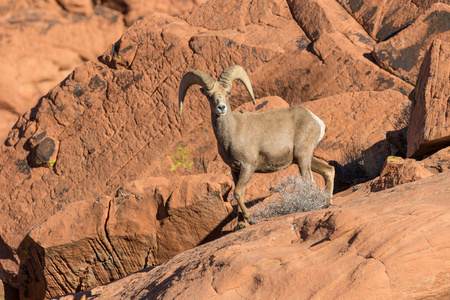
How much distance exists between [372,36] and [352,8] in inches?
38.1

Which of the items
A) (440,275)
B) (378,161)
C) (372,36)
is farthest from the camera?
(372,36)

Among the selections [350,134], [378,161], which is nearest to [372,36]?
[350,134]

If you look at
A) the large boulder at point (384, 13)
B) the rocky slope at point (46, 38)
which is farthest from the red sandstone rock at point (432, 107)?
the rocky slope at point (46, 38)

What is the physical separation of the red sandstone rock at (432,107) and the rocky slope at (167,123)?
0.05 metres

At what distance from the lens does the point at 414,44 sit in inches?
444

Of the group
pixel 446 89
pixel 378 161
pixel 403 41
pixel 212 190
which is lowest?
pixel 378 161

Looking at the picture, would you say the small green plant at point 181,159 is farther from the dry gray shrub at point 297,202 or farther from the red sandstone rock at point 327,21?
the dry gray shrub at point 297,202

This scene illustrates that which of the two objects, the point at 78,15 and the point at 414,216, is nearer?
the point at 414,216

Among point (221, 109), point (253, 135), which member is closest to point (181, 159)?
point (253, 135)

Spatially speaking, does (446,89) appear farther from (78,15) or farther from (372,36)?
(78,15)

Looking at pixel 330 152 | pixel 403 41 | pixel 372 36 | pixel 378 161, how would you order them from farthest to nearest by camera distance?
1. pixel 372 36
2. pixel 403 41
3. pixel 330 152
4. pixel 378 161

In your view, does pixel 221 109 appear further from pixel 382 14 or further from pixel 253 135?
pixel 382 14

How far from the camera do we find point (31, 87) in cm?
1631

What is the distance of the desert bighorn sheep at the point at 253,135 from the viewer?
7.04 metres
